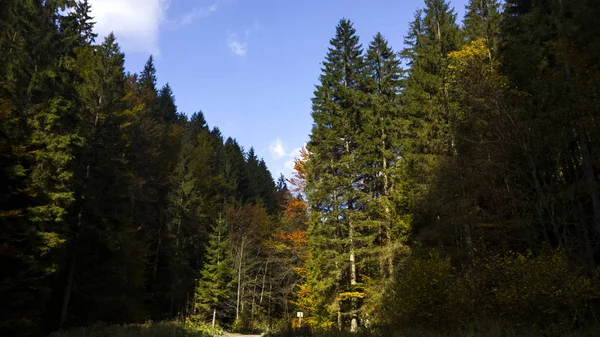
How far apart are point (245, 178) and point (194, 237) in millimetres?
18723

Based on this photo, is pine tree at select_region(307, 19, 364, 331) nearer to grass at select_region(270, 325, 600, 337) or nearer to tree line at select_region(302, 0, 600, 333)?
tree line at select_region(302, 0, 600, 333)

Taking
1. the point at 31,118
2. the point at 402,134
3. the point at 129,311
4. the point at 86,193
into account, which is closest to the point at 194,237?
the point at 129,311

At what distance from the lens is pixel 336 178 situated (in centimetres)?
2244

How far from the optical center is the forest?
38.9 ft

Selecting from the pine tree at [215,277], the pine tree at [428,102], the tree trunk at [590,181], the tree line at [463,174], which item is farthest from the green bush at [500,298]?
the pine tree at [215,277]

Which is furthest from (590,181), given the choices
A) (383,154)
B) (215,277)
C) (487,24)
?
(215,277)

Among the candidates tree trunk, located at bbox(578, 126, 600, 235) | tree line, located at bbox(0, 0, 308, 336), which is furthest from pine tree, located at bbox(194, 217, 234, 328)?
tree trunk, located at bbox(578, 126, 600, 235)

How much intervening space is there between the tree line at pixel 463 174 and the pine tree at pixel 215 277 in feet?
47.4

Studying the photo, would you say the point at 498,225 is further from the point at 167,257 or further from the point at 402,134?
the point at 167,257

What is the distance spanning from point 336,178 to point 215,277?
19.8 m

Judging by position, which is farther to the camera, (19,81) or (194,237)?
(194,237)

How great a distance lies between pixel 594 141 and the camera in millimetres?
13391

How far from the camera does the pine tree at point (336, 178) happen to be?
2148 cm

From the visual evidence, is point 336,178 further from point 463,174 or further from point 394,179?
point 463,174
